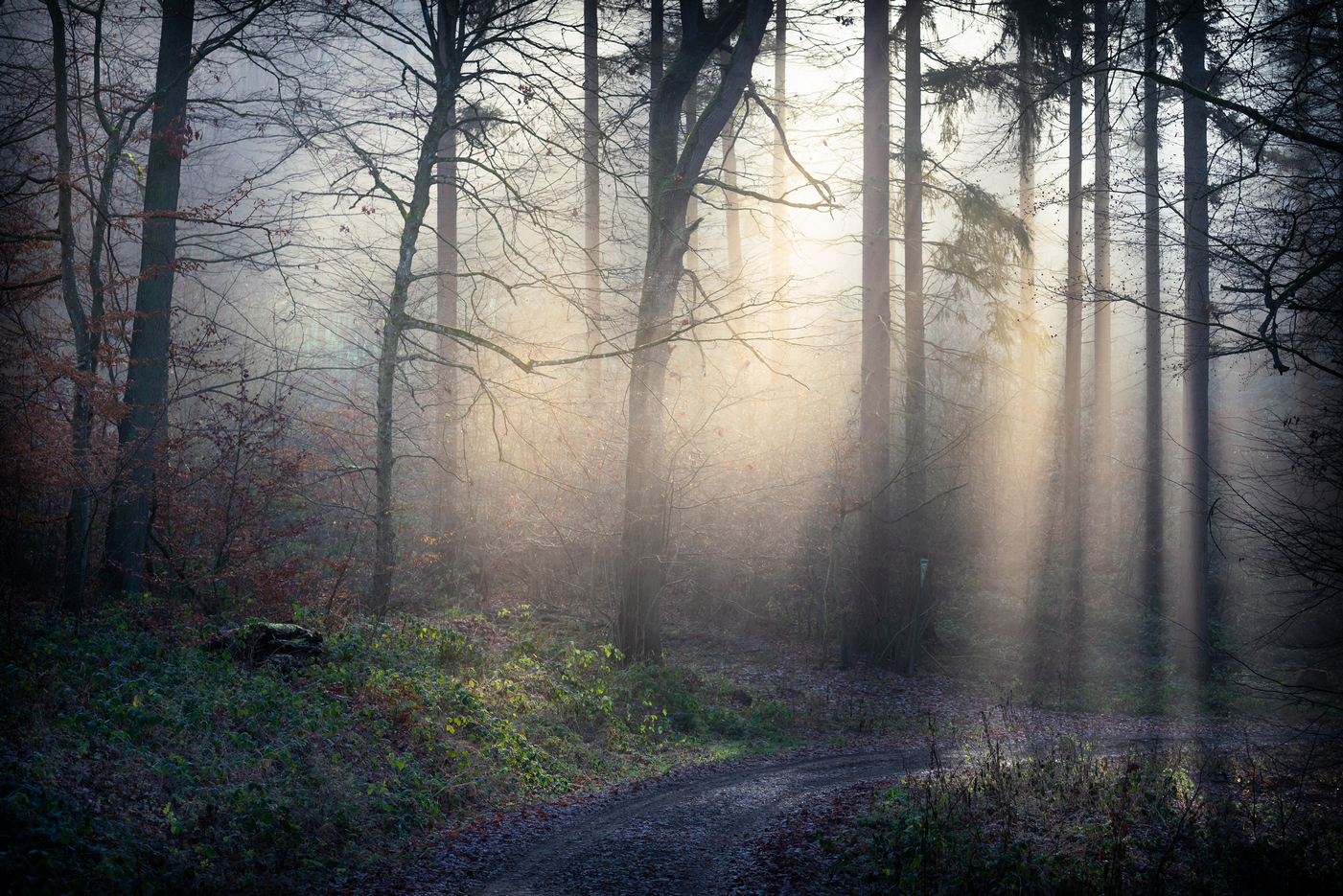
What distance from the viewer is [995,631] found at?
61.2 feet

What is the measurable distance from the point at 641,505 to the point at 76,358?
7910 millimetres

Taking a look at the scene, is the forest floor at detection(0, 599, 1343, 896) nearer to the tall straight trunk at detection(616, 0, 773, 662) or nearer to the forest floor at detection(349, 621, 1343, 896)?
the forest floor at detection(349, 621, 1343, 896)

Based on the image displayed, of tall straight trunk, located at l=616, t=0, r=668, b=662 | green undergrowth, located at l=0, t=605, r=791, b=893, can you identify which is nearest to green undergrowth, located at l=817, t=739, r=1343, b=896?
green undergrowth, located at l=0, t=605, r=791, b=893

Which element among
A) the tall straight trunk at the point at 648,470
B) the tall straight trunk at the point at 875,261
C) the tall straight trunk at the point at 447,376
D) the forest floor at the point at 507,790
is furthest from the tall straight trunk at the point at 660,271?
the tall straight trunk at the point at 447,376

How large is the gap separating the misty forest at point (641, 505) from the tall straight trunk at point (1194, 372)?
102mm

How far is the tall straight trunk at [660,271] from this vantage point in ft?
41.0

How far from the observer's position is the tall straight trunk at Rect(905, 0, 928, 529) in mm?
15289

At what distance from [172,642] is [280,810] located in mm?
3549

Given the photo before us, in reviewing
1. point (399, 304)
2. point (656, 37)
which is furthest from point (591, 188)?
point (399, 304)

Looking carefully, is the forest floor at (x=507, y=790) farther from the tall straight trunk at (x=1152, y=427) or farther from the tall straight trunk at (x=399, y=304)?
the tall straight trunk at (x=1152, y=427)

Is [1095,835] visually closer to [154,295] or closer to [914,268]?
[914,268]

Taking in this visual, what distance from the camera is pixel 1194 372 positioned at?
15.3m

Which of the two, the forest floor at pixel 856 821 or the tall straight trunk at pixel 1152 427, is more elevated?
the tall straight trunk at pixel 1152 427

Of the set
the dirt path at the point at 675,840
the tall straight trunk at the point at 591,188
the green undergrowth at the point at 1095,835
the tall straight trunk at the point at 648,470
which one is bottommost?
the dirt path at the point at 675,840
